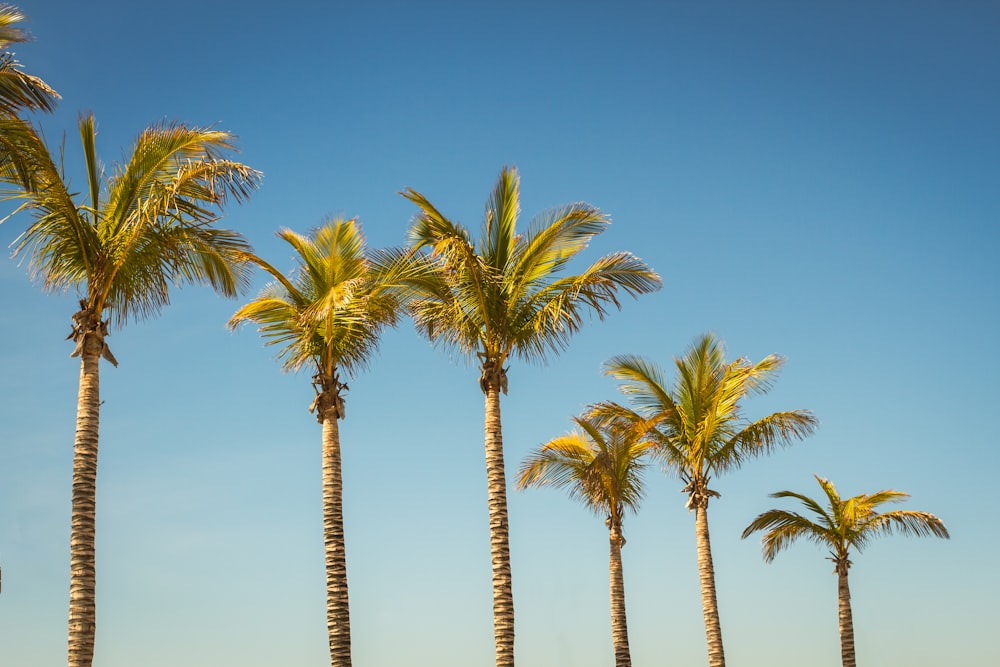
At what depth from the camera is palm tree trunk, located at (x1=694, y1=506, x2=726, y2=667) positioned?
29.7m

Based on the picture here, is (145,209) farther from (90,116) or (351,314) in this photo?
(351,314)

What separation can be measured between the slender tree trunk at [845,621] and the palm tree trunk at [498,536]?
1703 cm

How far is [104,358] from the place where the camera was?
18172mm

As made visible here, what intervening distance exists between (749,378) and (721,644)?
7499mm

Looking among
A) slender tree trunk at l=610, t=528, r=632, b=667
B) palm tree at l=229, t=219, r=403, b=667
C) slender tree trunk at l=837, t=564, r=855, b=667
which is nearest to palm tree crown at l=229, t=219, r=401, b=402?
palm tree at l=229, t=219, r=403, b=667

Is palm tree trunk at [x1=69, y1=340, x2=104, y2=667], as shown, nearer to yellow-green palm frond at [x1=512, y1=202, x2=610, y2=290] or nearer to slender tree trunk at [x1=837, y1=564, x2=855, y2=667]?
yellow-green palm frond at [x1=512, y1=202, x2=610, y2=290]

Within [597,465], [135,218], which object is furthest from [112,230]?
[597,465]

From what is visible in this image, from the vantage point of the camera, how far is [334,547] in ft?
67.8

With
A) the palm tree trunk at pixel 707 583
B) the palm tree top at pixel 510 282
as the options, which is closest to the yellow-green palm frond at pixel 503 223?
the palm tree top at pixel 510 282

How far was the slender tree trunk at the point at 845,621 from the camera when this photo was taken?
1342 inches

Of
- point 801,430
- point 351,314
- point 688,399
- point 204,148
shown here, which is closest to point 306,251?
point 351,314

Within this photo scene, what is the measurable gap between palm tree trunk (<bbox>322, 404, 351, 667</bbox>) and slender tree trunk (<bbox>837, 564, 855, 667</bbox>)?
1978 cm

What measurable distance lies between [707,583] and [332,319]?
48.0ft

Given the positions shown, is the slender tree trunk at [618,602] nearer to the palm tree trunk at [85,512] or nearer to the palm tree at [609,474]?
the palm tree at [609,474]
